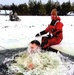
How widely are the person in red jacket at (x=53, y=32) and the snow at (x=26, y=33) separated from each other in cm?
6

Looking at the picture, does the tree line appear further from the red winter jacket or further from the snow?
the red winter jacket

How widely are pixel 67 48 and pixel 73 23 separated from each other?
120 cm

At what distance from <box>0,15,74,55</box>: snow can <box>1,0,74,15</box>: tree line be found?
0.09 metres

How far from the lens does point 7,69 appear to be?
306 centimetres

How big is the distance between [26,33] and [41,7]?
2.67ft

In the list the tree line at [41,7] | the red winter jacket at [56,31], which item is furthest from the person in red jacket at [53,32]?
the tree line at [41,7]

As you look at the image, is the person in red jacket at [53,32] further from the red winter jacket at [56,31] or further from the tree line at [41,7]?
the tree line at [41,7]

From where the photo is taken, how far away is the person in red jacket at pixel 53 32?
3.26 meters

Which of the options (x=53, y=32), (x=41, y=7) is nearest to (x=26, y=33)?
(x=41, y=7)

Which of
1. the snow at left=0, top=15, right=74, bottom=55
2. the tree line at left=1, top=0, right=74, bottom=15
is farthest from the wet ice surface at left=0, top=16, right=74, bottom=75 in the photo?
the tree line at left=1, top=0, right=74, bottom=15

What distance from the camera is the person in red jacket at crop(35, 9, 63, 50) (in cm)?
326

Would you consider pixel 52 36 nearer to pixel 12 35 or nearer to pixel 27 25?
pixel 12 35

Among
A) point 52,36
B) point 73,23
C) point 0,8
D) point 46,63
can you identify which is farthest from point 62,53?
point 73,23

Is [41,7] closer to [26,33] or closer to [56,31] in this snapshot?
[56,31]
